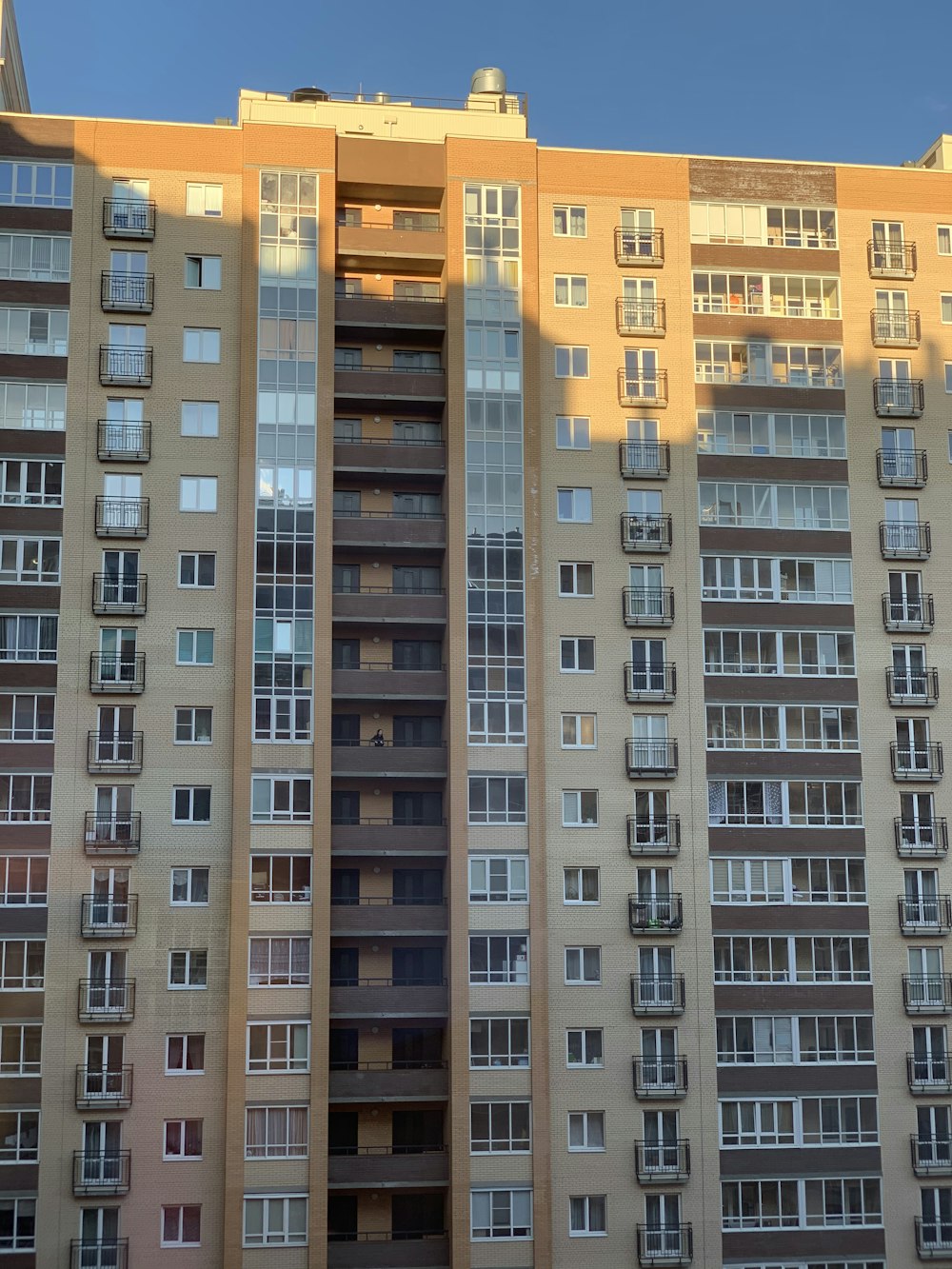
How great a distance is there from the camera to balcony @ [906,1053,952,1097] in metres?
57.6

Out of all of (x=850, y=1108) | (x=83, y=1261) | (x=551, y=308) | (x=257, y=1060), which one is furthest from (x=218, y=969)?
(x=551, y=308)

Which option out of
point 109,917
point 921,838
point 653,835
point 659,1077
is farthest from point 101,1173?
point 921,838

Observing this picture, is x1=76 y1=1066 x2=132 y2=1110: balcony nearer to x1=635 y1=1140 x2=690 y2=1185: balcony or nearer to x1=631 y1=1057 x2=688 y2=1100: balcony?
x1=631 y1=1057 x2=688 y2=1100: balcony

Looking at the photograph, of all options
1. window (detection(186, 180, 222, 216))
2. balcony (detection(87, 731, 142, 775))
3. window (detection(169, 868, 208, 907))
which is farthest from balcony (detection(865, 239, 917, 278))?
window (detection(169, 868, 208, 907))

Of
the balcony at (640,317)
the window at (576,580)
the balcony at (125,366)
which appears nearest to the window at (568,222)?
the balcony at (640,317)

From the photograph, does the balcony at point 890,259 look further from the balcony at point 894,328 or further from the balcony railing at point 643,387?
the balcony railing at point 643,387

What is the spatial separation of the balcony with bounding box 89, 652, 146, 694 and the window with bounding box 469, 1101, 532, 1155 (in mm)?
19414

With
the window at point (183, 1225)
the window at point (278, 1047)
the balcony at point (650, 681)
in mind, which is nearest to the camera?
the window at point (183, 1225)

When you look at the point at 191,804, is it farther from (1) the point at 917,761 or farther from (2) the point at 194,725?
(1) the point at 917,761

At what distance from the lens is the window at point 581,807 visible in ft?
192

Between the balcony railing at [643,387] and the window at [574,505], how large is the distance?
160 inches

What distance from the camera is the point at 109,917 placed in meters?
55.4

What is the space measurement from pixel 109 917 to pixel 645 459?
26.6 meters

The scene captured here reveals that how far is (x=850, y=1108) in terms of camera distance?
57469 millimetres
